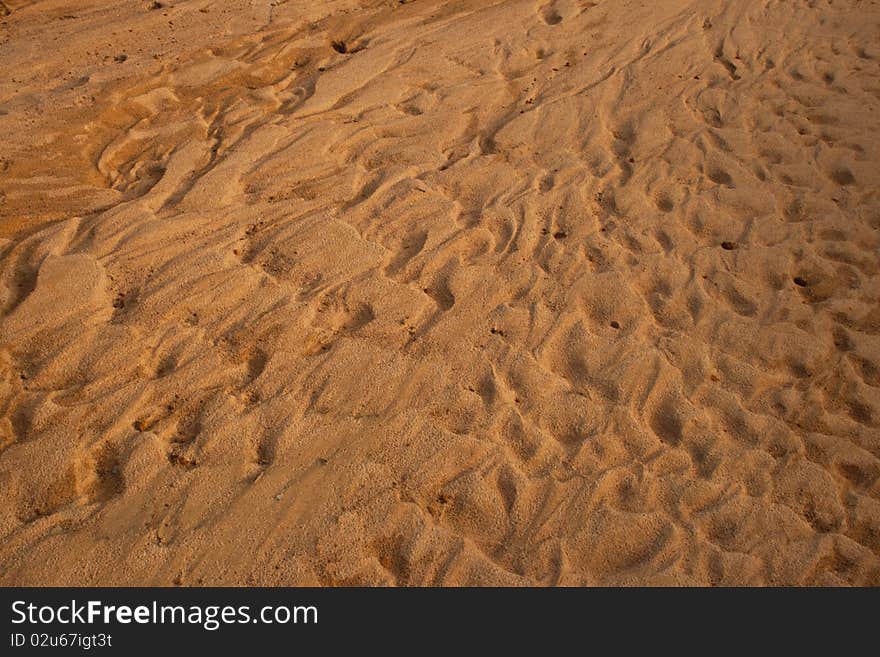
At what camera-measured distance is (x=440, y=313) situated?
342cm

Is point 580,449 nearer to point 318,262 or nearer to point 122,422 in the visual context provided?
point 318,262

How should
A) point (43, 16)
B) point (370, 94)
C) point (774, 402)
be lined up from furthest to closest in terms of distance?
point (43, 16) → point (370, 94) → point (774, 402)

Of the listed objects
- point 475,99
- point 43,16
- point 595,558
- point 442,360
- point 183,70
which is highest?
point 43,16

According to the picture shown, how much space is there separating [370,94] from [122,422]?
306 cm

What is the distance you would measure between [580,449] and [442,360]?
2.48 ft

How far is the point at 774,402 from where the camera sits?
10.1ft

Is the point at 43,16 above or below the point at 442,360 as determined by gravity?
above

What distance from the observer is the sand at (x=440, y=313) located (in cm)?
260

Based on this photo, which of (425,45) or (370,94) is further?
(425,45)

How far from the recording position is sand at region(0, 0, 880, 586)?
2602 millimetres

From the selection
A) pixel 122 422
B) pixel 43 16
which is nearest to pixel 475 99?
pixel 122 422
